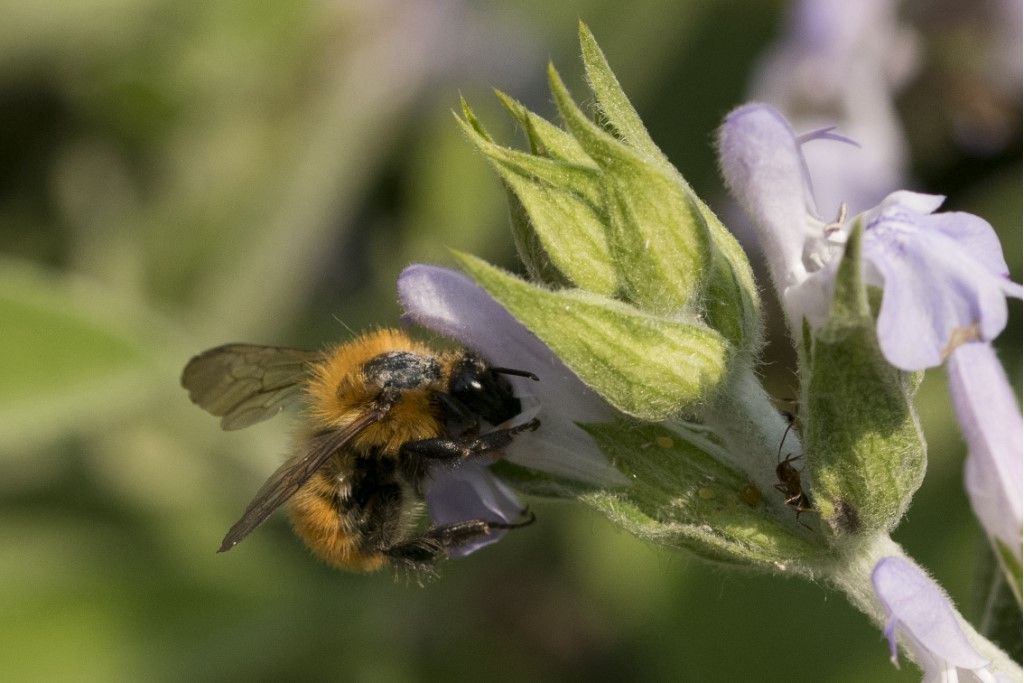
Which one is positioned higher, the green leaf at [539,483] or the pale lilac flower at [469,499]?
the green leaf at [539,483]

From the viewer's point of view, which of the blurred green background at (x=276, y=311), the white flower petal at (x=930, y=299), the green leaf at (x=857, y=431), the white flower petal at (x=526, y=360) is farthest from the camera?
the blurred green background at (x=276, y=311)

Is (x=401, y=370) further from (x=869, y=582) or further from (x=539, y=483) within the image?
(x=869, y=582)

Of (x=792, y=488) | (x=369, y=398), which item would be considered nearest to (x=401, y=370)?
(x=369, y=398)

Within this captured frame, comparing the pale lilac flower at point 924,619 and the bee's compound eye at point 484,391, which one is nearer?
the pale lilac flower at point 924,619

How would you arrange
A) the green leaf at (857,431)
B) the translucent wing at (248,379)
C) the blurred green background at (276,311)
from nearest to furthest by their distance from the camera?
1. the green leaf at (857,431)
2. the translucent wing at (248,379)
3. the blurred green background at (276,311)

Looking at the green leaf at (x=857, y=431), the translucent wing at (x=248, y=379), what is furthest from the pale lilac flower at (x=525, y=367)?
the translucent wing at (x=248, y=379)

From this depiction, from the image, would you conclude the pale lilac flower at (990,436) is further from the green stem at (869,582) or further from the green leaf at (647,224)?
the green leaf at (647,224)
